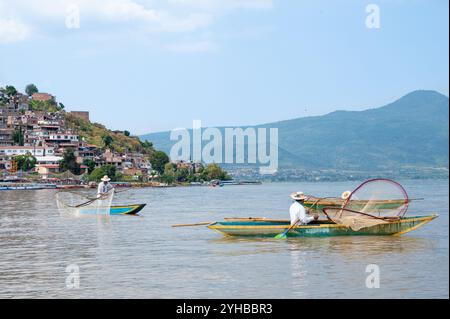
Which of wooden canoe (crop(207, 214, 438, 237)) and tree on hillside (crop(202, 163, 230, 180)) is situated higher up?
tree on hillside (crop(202, 163, 230, 180))

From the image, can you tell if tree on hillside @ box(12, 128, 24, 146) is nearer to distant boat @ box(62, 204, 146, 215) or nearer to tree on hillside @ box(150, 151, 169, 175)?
tree on hillside @ box(150, 151, 169, 175)

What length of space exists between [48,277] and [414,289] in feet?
25.8

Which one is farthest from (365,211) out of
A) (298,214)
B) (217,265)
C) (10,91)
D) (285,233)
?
(10,91)

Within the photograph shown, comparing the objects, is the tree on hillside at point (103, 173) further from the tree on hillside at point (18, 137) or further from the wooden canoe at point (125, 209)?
the wooden canoe at point (125, 209)

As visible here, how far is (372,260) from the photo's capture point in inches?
683

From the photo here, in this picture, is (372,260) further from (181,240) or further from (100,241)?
(100,241)

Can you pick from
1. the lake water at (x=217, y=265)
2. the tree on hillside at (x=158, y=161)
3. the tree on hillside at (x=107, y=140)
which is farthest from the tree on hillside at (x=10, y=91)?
the lake water at (x=217, y=265)

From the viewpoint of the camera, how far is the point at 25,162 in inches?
5113

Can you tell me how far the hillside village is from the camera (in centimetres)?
12925

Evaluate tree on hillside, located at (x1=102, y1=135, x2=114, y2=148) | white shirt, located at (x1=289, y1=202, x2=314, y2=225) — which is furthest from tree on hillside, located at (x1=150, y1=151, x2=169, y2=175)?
white shirt, located at (x1=289, y1=202, x2=314, y2=225)

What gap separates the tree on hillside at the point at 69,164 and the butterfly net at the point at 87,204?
9608 centimetres

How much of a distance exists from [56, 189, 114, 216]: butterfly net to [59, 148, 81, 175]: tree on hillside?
315 feet

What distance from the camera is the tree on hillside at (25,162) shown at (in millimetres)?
129875

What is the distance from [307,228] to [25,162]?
382 ft
